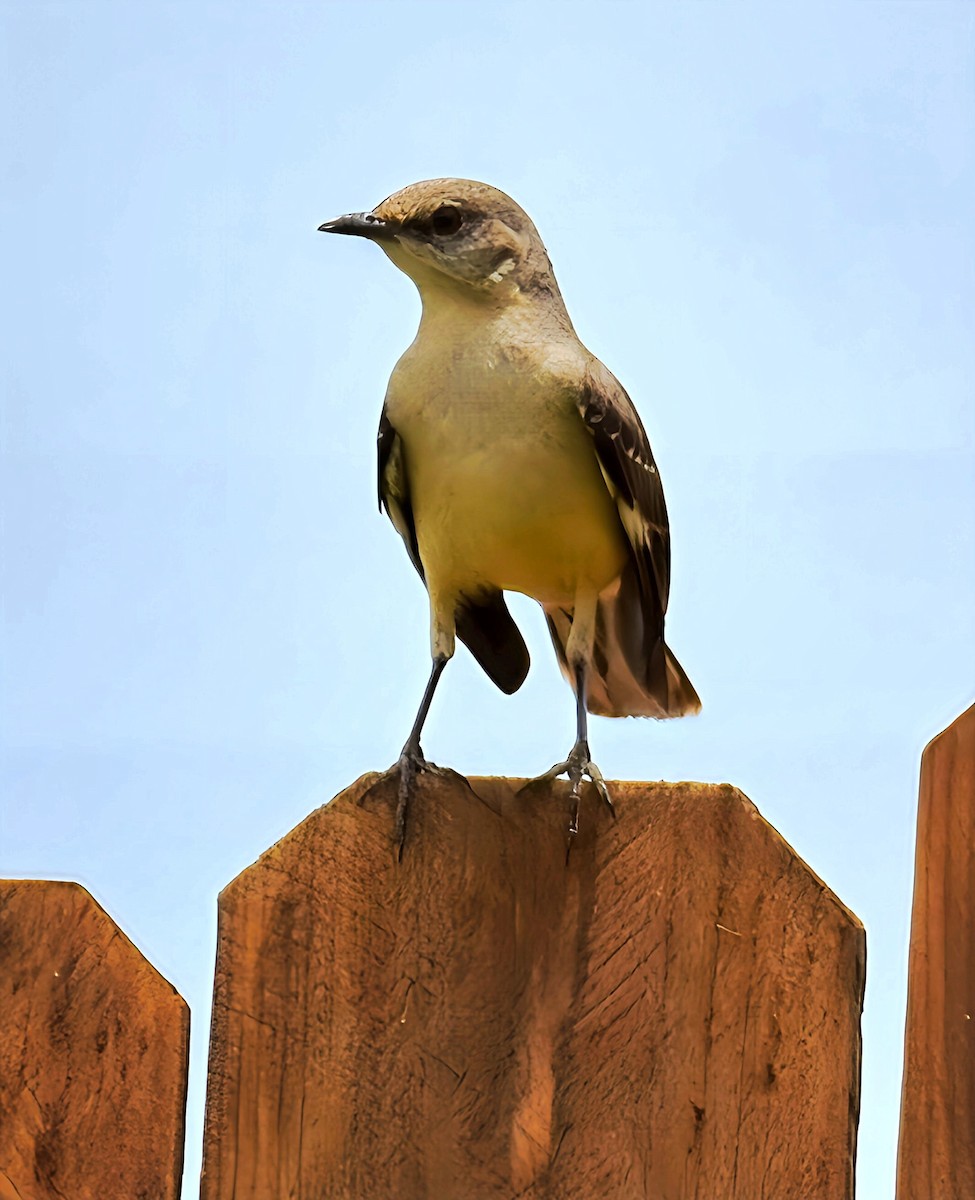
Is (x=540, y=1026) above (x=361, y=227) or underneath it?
underneath

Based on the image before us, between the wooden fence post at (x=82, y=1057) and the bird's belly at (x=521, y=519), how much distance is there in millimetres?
1257

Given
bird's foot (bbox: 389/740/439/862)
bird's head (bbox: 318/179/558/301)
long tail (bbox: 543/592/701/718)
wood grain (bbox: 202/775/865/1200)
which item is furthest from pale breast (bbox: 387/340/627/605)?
wood grain (bbox: 202/775/865/1200)

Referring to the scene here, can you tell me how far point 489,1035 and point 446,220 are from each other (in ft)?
5.69

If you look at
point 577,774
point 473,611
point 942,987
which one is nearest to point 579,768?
point 577,774

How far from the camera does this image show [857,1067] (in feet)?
7.39

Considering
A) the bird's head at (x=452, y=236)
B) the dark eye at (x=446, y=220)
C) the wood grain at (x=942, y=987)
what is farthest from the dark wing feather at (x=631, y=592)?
the wood grain at (x=942, y=987)

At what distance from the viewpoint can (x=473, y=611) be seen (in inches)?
143

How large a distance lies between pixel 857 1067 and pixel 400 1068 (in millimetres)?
659

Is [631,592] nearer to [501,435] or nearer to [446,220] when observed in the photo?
[501,435]

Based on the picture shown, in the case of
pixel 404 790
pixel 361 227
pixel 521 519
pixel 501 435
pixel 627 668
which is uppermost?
pixel 361 227

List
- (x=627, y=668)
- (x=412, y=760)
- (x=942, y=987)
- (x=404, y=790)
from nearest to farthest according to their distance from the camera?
(x=942, y=987)
(x=404, y=790)
(x=412, y=760)
(x=627, y=668)

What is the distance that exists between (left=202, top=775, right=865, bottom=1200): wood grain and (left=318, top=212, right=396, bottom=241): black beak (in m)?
1.36

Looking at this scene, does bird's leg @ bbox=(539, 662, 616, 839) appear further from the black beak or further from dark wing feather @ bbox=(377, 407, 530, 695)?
the black beak

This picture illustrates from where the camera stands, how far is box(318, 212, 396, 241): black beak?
10.6 feet
